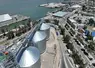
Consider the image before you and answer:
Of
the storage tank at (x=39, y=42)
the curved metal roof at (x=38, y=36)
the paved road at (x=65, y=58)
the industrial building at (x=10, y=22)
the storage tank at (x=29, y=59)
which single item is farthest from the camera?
the industrial building at (x=10, y=22)

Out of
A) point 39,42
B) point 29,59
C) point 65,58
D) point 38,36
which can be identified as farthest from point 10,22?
point 29,59

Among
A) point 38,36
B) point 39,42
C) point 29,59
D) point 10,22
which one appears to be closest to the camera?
point 29,59

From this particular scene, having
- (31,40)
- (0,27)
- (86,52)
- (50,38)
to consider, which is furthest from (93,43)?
(0,27)

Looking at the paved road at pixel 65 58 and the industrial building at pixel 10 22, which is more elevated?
the industrial building at pixel 10 22

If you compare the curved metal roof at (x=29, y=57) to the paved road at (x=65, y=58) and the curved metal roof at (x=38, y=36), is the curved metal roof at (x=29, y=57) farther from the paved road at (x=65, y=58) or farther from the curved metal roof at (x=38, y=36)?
the paved road at (x=65, y=58)

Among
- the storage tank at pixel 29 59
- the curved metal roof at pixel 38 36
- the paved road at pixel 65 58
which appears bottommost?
the paved road at pixel 65 58

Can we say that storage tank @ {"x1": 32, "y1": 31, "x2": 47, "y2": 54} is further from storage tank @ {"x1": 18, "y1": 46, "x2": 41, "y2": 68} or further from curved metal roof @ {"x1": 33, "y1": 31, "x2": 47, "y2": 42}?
storage tank @ {"x1": 18, "y1": 46, "x2": 41, "y2": 68}

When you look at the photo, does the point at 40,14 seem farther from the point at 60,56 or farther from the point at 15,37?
the point at 60,56

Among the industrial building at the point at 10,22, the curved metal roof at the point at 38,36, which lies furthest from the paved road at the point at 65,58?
the industrial building at the point at 10,22

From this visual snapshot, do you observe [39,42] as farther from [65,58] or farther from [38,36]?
[65,58]
